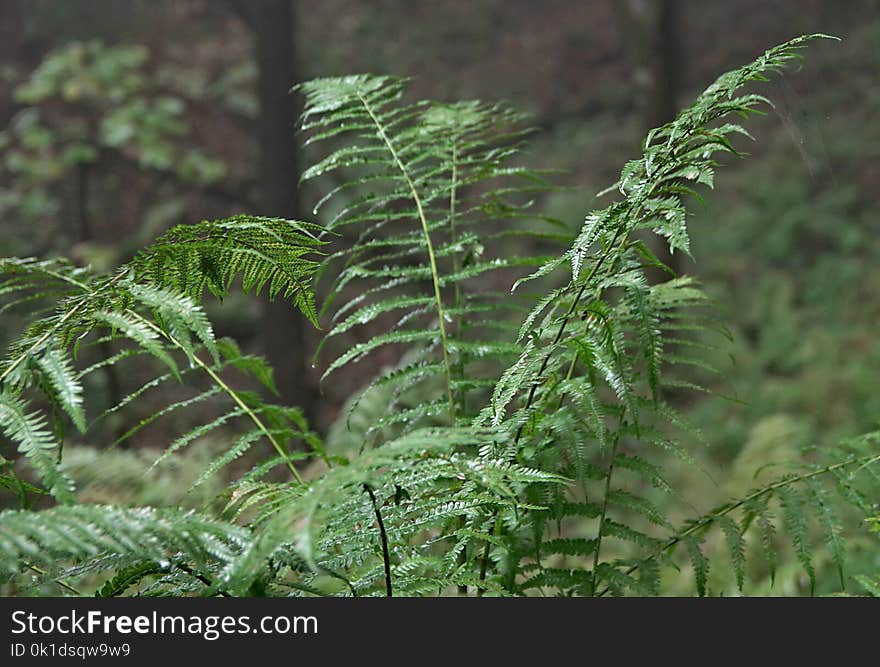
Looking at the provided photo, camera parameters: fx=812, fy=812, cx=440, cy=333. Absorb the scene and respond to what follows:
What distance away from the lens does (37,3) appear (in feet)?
25.3

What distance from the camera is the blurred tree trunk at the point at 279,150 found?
411 cm

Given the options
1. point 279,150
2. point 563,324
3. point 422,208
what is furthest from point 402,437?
point 279,150

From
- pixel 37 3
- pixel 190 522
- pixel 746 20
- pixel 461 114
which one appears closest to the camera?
pixel 190 522

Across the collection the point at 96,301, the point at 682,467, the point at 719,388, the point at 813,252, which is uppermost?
the point at 813,252

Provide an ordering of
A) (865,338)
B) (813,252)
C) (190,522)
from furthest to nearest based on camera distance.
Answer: (813,252) → (865,338) → (190,522)

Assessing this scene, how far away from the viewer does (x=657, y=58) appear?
3.94m

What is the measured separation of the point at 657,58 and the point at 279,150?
75.9 inches

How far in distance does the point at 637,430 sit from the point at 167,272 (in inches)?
29.2

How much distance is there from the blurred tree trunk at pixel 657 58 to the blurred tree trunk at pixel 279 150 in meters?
1.74

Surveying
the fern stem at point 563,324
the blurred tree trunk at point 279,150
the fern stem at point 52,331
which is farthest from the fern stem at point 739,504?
the blurred tree trunk at point 279,150

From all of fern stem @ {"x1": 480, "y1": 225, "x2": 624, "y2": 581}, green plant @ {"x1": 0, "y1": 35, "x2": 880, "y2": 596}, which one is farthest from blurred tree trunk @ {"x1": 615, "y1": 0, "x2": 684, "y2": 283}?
fern stem @ {"x1": 480, "y1": 225, "x2": 624, "y2": 581}

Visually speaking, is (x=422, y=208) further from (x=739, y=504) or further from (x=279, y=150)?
(x=279, y=150)
